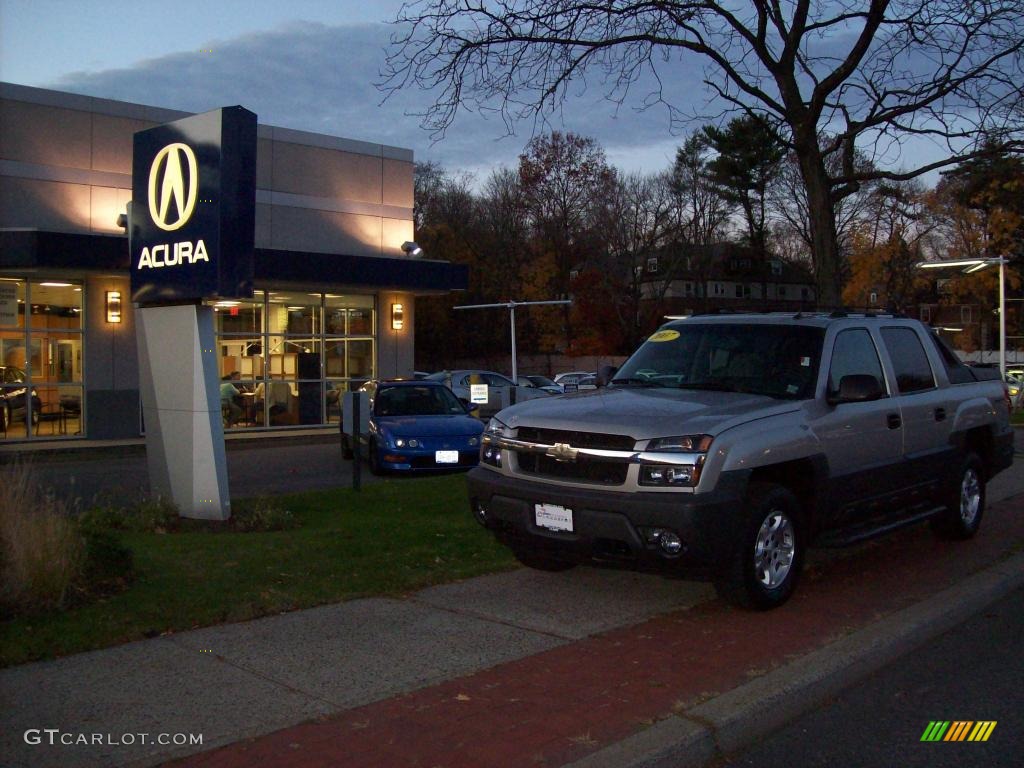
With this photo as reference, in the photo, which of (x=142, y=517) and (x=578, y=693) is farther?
(x=142, y=517)

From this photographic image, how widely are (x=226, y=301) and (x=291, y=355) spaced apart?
5593 millimetres

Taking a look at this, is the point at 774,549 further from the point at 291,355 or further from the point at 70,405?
the point at 291,355

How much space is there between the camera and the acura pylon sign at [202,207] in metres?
9.65

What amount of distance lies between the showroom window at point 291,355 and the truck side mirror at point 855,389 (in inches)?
695

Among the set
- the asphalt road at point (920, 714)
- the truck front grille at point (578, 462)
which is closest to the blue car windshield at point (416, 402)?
the truck front grille at point (578, 462)

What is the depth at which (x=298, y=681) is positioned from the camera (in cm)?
498

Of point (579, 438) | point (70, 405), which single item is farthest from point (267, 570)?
point (70, 405)

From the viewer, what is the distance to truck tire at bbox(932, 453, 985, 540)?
875 cm

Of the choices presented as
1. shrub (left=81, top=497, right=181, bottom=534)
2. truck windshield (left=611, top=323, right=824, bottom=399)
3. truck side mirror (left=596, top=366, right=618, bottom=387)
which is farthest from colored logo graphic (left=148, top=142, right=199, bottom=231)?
truck windshield (left=611, top=323, right=824, bottom=399)

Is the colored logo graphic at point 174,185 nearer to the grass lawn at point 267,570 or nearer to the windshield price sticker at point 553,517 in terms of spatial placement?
the grass lawn at point 267,570

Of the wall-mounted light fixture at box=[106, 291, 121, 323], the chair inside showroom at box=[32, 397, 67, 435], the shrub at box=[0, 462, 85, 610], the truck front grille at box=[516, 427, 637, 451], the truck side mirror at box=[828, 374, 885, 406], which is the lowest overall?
the shrub at box=[0, 462, 85, 610]

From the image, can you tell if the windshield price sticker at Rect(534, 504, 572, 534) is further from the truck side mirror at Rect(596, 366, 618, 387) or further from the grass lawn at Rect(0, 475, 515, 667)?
the truck side mirror at Rect(596, 366, 618, 387)

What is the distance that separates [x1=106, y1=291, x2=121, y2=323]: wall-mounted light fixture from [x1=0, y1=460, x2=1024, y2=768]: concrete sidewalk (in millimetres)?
15621

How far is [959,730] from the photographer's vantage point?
4.86 m
